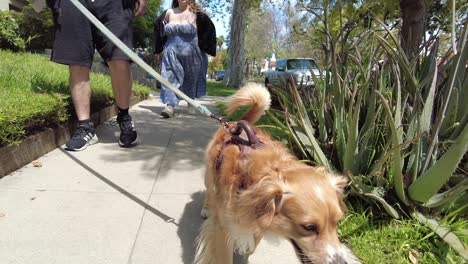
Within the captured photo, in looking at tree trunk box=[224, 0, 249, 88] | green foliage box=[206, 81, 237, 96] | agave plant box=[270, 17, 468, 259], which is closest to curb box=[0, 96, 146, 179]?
agave plant box=[270, 17, 468, 259]

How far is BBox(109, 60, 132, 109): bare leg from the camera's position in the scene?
13.8 ft

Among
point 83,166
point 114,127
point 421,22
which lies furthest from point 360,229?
point 114,127

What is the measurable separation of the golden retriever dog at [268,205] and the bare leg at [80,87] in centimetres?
236

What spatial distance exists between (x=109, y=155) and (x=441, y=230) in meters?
3.23

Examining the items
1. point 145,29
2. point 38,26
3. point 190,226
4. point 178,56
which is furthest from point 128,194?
point 145,29

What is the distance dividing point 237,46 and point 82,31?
16.2m

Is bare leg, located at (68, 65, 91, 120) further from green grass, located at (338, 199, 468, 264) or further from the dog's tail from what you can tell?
green grass, located at (338, 199, 468, 264)

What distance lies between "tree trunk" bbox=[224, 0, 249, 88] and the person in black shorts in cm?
1525

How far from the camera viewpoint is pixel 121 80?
13.9ft

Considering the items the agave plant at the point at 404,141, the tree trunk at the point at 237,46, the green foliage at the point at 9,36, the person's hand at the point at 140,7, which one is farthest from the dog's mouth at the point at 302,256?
the tree trunk at the point at 237,46

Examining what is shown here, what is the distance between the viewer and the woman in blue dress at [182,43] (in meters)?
6.48

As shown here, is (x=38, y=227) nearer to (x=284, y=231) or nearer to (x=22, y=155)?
(x=22, y=155)

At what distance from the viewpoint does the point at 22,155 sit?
3.40 metres

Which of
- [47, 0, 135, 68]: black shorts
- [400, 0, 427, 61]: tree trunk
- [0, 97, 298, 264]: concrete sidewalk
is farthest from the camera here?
[400, 0, 427, 61]: tree trunk
